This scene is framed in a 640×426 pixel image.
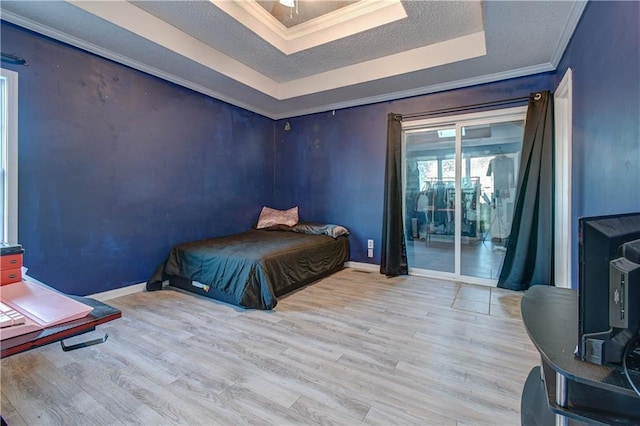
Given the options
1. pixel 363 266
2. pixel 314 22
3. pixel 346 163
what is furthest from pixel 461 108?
pixel 363 266

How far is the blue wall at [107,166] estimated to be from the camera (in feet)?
8.20

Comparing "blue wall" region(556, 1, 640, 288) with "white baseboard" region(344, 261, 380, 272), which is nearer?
"blue wall" region(556, 1, 640, 288)

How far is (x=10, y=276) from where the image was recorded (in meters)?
1.19

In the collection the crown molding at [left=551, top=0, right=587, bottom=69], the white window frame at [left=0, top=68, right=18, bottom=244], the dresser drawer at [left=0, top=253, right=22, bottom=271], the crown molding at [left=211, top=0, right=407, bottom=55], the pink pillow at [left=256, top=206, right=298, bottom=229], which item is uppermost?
the crown molding at [left=211, top=0, right=407, bottom=55]

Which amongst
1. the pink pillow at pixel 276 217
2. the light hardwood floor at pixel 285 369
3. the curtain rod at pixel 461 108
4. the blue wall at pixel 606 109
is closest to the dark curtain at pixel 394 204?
the curtain rod at pixel 461 108

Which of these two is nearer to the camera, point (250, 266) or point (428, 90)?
point (250, 266)

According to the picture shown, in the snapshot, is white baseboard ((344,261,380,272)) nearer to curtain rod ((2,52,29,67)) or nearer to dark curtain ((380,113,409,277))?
dark curtain ((380,113,409,277))

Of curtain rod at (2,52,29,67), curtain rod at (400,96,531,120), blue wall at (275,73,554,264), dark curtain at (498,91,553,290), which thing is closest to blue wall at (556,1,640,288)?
dark curtain at (498,91,553,290)

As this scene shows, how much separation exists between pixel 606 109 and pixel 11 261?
3009 mm

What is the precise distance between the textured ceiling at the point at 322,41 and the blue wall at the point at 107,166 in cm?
21

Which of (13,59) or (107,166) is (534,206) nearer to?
(107,166)

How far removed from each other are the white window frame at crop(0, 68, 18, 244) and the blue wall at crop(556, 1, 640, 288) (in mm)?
3956

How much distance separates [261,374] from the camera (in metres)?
1.76

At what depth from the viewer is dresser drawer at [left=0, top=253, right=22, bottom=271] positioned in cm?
116
